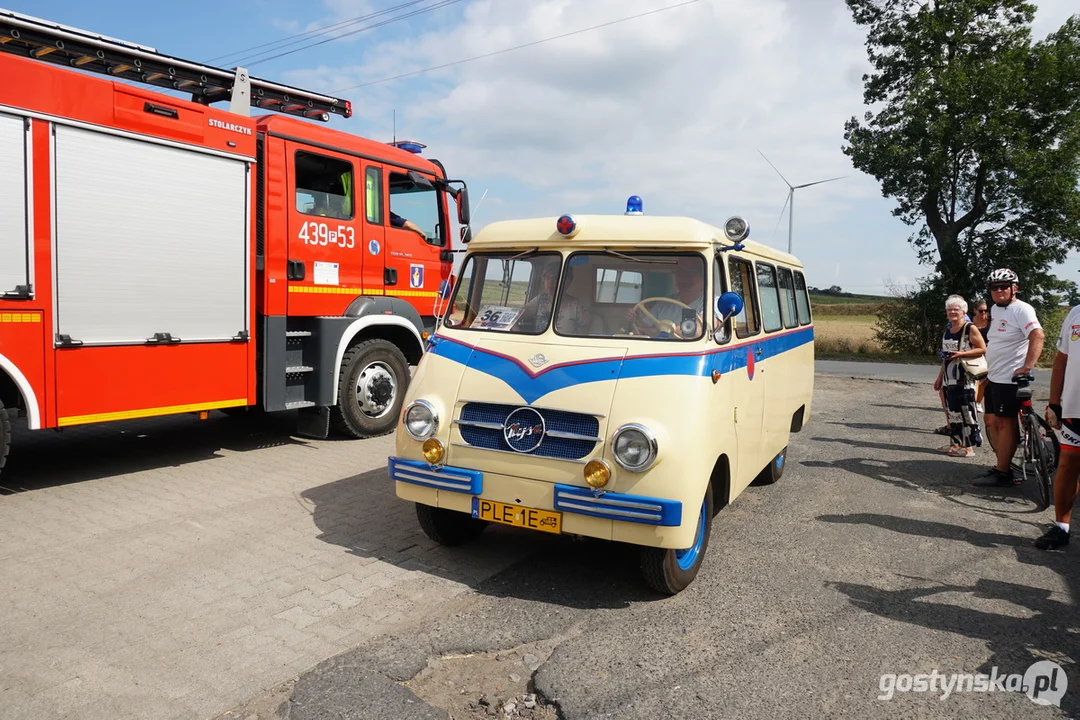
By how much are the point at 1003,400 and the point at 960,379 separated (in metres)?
1.39

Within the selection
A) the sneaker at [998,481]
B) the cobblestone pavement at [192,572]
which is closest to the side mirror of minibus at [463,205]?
the cobblestone pavement at [192,572]

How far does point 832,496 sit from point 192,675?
215 inches

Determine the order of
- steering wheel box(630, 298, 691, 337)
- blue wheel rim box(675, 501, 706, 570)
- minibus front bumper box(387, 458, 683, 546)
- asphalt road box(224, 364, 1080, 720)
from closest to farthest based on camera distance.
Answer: asphalt road box(224, 364, 1080, 720)
minibus front bumper box(387, 458, 683, 546)
blue wheel rim box(675, 501, 706, 570)
steering wheel box(630, 298, 691, 337)

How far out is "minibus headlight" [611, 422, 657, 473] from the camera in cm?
402

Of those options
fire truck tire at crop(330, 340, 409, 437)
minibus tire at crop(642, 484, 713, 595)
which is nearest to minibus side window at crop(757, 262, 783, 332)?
minibus tire at crop(642, 484, 713, 595)

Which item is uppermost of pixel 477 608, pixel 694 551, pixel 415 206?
pixel 415 206

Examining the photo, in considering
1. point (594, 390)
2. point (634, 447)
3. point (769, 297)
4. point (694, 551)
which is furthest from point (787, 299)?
point (634, 447)

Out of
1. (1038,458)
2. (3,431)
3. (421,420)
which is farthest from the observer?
(1038,458)

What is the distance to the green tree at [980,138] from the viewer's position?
23.1 metres

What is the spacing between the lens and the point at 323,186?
7.89 meters

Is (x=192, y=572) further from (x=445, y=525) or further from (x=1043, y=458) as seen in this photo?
(x=1043, y=458)

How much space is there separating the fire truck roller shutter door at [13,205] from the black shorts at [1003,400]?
8199 millimetres

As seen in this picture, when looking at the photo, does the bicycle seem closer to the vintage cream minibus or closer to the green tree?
the vintage cream minibus

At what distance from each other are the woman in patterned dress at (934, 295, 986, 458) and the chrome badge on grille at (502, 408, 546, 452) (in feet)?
19.3
